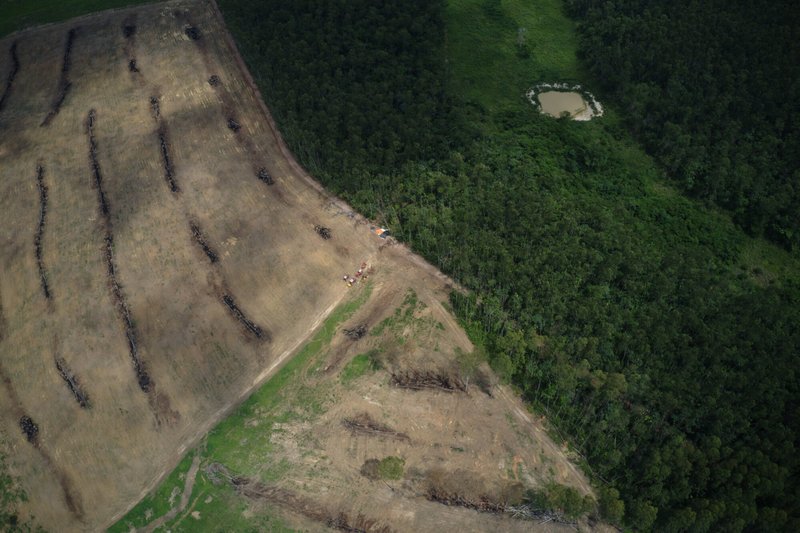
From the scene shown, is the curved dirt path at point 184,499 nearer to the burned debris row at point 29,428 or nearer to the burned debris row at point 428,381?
the burned debris row at point 29,428

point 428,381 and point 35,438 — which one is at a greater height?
point 428,381

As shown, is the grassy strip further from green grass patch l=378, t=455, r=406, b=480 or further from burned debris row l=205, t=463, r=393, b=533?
green grass patch l=378, t=455, r=406, b=480

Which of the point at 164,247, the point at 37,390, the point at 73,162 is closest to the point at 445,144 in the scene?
the point at 164,247

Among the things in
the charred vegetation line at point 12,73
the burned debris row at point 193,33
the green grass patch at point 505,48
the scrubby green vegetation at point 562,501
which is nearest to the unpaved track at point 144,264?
the charred vegetation line at point 12,73

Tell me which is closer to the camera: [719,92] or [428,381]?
[428,381]

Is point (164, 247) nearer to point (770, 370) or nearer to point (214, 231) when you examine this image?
point (214, 231)

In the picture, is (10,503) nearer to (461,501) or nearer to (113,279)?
(113,279)

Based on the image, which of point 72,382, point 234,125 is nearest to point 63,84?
point 234,125
